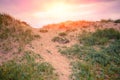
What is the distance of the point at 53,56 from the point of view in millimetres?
14992

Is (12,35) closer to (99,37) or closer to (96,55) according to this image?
(96,55)

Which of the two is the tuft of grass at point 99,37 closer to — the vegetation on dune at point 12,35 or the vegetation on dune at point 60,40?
the vegetation on dune at point 60,40

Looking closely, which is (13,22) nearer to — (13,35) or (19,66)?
(13,35)

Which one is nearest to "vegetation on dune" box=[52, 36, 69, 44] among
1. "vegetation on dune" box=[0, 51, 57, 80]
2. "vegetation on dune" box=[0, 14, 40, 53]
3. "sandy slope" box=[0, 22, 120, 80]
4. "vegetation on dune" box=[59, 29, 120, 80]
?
"sandy slope" box=[0, 22, 120, 80]

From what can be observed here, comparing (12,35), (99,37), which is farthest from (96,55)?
(12,35)

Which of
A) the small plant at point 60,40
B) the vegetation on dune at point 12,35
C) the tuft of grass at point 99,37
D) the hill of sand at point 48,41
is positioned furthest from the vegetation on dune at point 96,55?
the vegetation on dune at point 12,35

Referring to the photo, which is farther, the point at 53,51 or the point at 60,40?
the point at 60,40

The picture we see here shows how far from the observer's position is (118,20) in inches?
889

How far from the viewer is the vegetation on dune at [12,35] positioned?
1584 cm

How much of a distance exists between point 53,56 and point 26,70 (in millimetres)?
2665

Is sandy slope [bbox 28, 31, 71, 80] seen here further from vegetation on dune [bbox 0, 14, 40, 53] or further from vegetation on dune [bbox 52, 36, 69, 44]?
vegetation on dune [bbox 0, 14, 40, 53]

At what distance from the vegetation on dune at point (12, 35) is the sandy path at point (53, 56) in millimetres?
776

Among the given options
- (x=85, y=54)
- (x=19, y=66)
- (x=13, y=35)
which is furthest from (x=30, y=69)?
(x=13, y=35)

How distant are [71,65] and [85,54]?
5.53ft
